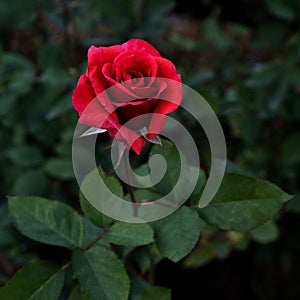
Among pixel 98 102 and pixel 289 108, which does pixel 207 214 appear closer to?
pixel 98 102

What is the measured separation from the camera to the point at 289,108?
4.58 feet

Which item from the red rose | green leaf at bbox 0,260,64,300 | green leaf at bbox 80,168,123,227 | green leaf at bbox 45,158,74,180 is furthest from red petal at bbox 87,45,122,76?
green leaf at bbox 45,158,74,180

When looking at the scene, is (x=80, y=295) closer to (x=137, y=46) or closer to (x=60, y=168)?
(x=137, y=46)

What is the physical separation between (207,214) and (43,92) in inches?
26.9

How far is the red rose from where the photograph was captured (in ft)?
1.78

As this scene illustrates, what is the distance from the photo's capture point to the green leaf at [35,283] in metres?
0.64

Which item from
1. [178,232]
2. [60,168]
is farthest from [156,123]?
[60,168]

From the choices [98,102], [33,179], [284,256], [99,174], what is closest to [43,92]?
[33,179]

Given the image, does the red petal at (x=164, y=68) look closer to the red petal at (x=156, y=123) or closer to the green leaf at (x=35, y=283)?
the red petal at (x=156, y=123)

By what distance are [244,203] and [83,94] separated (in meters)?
0.27

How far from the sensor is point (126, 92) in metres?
0.53

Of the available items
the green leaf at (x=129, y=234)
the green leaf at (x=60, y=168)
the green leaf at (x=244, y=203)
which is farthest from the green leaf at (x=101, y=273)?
the green leaf at (x=60, y=168)

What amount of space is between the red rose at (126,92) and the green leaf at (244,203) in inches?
6.6

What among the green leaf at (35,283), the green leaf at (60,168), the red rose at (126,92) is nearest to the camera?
the red rose at (126,92)
